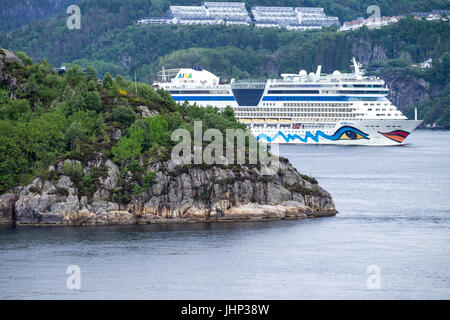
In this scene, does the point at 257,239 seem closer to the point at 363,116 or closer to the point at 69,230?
the point at 69,230

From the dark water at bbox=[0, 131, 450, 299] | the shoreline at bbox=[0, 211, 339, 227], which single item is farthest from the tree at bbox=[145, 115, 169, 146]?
the dark water at bbox=[0, 131, 450, 299]

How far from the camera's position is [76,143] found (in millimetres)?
71688

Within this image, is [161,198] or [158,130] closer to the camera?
[161,198]

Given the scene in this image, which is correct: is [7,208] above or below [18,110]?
below

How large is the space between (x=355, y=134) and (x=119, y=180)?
7906 centimetres

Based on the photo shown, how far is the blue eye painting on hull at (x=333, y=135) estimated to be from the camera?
14212 cm

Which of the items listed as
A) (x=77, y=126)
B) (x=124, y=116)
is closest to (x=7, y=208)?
(x=77, y=126)

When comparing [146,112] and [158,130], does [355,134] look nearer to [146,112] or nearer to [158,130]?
[146,112]

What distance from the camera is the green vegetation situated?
68.6m

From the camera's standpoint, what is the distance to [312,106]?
5935 inches

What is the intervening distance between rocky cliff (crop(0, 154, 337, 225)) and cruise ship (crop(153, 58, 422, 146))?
67031 mm

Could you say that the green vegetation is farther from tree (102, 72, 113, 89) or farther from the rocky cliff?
the rocky cliff

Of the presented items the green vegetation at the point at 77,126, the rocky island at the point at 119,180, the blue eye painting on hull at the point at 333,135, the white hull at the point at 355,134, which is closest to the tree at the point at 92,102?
the green vegetation at the point at 77,126

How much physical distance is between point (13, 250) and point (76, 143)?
15852 mm
